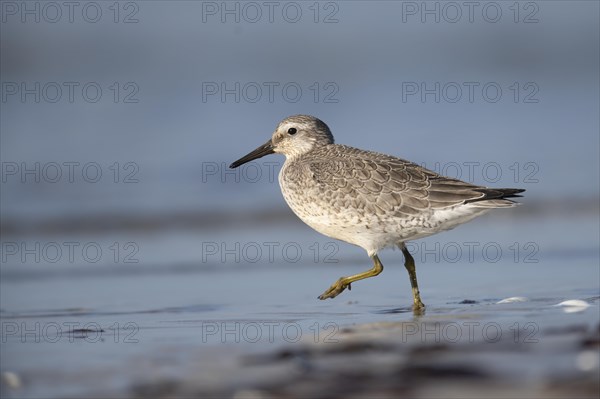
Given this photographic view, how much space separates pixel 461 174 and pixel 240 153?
3369mm

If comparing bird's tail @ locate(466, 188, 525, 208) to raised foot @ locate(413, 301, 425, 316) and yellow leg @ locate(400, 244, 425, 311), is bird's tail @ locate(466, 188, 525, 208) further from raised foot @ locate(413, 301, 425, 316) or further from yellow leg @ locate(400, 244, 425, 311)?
raised foot @ locate(413, 301, 425, 316)

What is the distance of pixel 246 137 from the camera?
15344 millimetres

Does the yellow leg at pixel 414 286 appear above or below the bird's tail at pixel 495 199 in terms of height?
below

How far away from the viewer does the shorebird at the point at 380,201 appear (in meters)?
8.02

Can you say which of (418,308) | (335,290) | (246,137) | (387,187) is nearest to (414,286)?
(418,308)

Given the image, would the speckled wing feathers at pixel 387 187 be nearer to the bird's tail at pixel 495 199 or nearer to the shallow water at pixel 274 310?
the bird's tail at pixel 495 199

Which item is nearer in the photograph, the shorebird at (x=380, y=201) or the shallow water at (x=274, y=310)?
the shallow water at (x=274, y=310)

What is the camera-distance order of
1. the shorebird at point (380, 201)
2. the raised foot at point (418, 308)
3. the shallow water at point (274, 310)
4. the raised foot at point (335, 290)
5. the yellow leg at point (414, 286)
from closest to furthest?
the shallow water at point (274, 310) → the raised foot at point (418, 308) → the yellow leg at point (414, 286) → the shorebird at point (380, 201) → the raised foot at point (335, 290)

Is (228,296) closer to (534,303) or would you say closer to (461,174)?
(534,303)

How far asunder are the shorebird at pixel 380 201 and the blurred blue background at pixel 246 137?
60cm

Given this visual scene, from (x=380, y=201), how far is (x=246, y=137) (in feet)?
24.4

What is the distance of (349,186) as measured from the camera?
820 centimetres

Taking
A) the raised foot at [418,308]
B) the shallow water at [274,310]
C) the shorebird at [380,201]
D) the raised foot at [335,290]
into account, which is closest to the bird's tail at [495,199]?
the shorebird at [380,201]

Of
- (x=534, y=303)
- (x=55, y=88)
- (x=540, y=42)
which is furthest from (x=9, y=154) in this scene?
(x=540, y=42)
